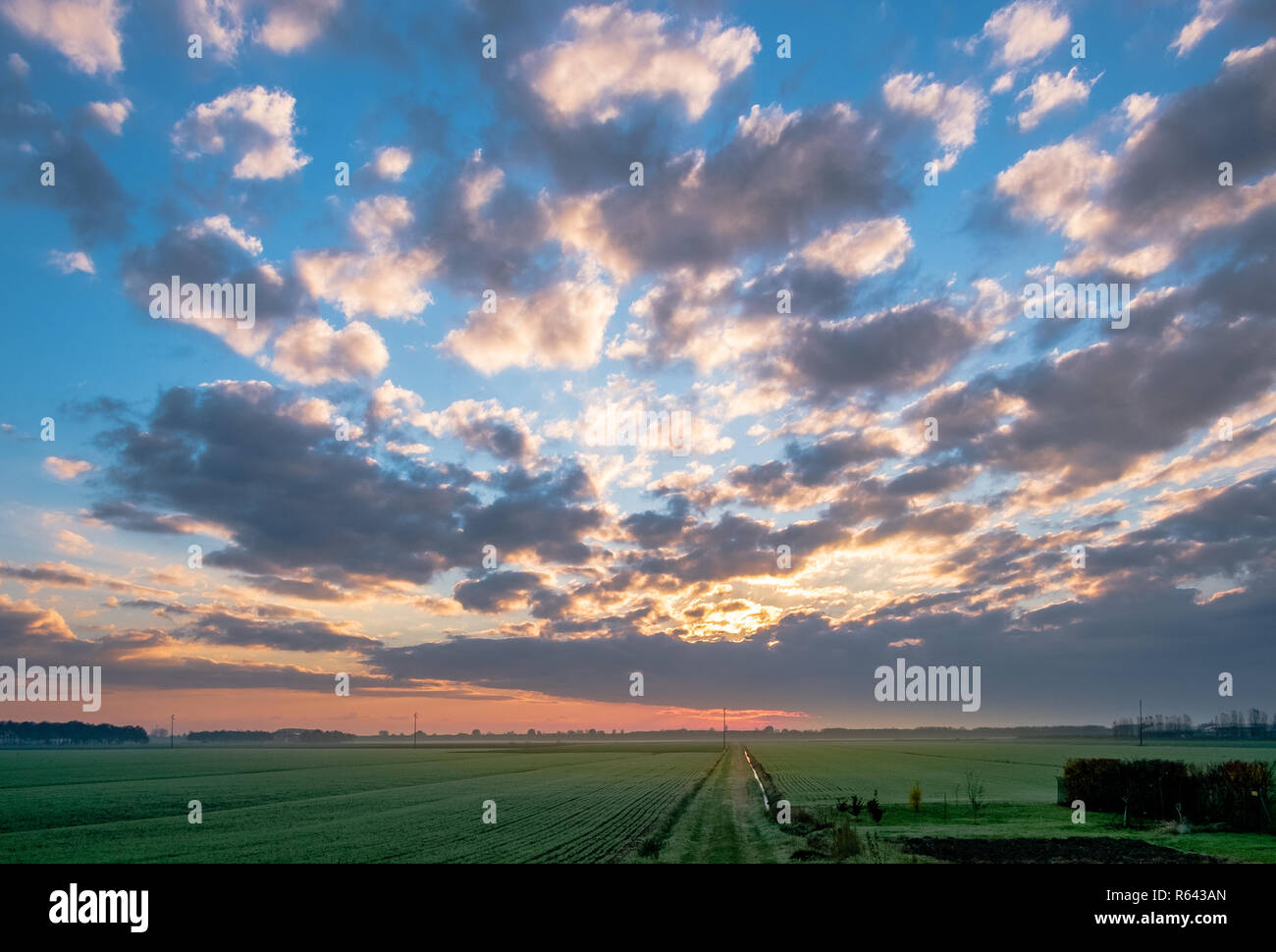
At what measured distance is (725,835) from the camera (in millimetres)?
35031

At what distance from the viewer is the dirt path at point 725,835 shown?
28.7 m

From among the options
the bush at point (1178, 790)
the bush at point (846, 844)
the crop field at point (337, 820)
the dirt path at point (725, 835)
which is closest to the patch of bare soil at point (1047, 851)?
the bush at point (846, 844)

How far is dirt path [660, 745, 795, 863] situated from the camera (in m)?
28.7

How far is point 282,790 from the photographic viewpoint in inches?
2776

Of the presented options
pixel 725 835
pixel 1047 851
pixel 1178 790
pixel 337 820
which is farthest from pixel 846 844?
pixel 337 820

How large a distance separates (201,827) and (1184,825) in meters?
49.4

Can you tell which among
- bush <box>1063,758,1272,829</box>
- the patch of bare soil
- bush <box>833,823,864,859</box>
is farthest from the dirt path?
bush <box>1063,758,1272,829</box>

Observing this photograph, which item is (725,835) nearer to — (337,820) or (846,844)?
(846,844)

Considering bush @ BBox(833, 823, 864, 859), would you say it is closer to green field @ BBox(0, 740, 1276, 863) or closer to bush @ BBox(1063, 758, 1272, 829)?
green field @ BBox(0, 740, 1276, 863)

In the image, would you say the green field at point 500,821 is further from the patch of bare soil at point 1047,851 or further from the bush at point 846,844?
the patch of bare soil at point 1047,851

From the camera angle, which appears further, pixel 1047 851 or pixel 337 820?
pixel 337 820
